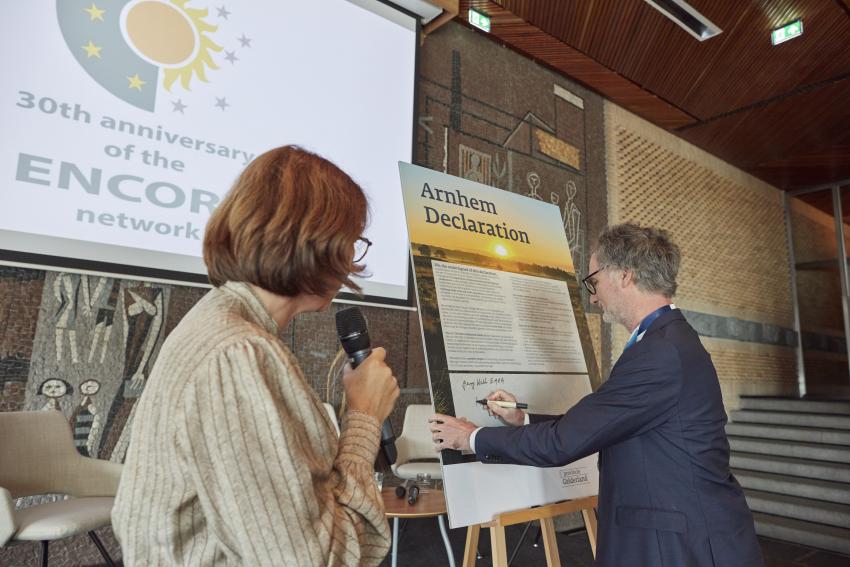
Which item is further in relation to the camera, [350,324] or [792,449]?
[792,449]

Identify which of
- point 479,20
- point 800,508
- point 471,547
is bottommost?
point 800,508

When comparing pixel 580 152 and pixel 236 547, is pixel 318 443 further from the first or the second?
pixel 580 152

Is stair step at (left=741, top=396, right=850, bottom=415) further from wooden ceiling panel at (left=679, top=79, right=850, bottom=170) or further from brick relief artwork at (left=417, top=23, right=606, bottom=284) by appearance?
brick relief artwork at (left=417, top=23, right=606, bottom=284)

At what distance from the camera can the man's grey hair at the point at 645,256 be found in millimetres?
1866

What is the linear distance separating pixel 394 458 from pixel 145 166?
7.17ft

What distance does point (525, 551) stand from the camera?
3547 millimetres

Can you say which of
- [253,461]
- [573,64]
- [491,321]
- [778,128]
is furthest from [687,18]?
[253,461]

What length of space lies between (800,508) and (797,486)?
0.33 metres

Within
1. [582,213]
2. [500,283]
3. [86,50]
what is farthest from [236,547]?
[582,213]

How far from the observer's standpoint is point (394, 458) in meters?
1.23

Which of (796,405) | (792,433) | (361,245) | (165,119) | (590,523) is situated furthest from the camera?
(796,405)

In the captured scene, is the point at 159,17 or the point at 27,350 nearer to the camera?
the point at 27,350

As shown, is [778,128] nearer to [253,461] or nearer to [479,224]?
[479,224]

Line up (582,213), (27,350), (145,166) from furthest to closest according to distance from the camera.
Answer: (582,213) < (145,166) < (27,350)
